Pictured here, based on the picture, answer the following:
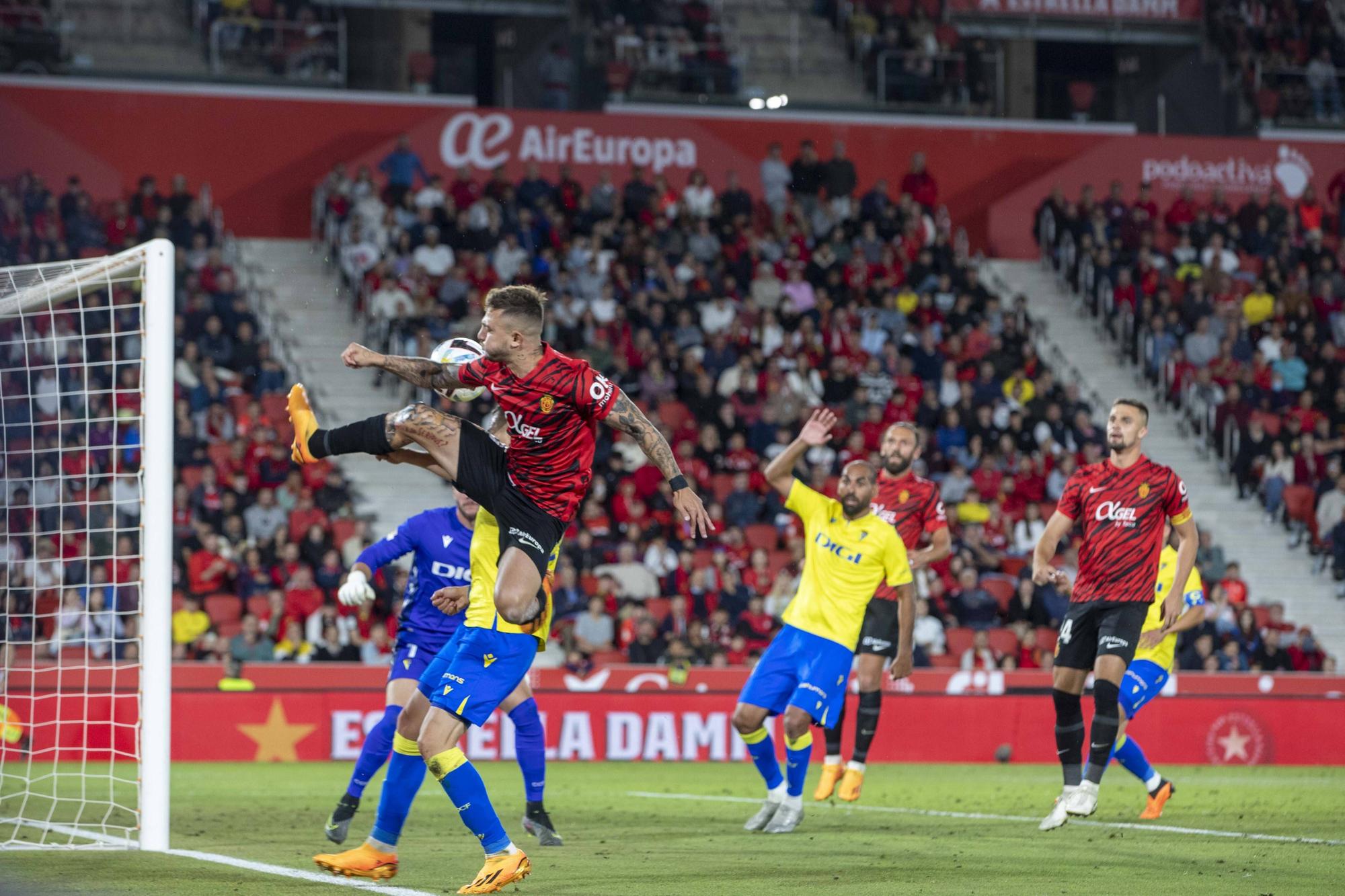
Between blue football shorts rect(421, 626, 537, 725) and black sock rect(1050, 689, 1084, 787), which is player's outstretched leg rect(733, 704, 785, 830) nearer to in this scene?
black sock rect(1050, 689, 1084, 787)

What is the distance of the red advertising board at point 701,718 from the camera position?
17312mm

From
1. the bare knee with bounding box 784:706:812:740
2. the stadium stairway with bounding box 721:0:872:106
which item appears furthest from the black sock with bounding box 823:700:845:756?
the stadium stairway with bounding box 721:0:872:106

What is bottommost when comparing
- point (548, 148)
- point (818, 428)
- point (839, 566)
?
point (839, 566)

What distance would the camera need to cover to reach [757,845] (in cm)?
989

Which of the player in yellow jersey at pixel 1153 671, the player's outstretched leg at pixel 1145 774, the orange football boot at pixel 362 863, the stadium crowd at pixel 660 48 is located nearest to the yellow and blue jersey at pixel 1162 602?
the player in yellow jersey at pixel 1153 671

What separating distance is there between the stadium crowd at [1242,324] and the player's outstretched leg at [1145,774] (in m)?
10.3

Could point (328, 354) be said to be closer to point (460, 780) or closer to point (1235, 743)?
point (1235, 743)

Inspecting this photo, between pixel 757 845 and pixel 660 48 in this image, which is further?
pixel 660 48

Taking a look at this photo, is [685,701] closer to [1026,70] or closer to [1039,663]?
[1039,663]

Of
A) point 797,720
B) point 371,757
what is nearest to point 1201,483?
point 797,720

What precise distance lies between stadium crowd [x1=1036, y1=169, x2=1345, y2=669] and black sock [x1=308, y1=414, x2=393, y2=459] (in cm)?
1587

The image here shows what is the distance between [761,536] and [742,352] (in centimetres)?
346

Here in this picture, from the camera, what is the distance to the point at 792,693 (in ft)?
36.4

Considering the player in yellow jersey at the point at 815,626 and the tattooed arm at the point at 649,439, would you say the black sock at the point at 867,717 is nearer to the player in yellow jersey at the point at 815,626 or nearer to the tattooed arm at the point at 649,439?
the player in yellow jersey at the point at 815,626
